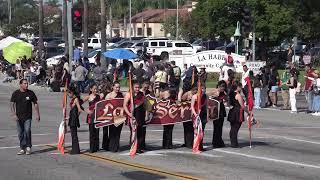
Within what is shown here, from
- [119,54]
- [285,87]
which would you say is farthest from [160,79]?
[119,54]

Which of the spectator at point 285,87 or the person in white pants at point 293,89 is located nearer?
the person in white pants at point 293,89

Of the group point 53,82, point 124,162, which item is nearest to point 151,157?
point 124,162

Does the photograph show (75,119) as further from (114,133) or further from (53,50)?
(53,50)

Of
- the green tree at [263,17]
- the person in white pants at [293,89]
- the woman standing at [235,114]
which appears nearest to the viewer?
the woman standing at [235,114]

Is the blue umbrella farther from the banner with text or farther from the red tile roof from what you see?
the red tile roof

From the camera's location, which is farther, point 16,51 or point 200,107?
point 16,51

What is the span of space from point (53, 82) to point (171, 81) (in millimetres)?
8470

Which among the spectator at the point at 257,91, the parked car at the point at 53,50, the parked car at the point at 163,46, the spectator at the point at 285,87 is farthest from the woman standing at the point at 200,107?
the parked car at the point at 53,50

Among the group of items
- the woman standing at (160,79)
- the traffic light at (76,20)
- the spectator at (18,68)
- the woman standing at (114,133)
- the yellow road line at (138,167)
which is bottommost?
the yellow road line at (138,167)

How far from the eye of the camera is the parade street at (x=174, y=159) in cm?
1366

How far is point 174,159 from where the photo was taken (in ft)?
51.4

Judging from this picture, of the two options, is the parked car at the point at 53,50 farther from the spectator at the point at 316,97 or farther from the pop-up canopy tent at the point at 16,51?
the spectator at the point at 316,97

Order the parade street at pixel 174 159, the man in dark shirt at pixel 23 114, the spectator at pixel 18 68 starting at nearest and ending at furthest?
Result: the parade street at pixel 174 159
the man in dark shirt at pixel 23 114
the spectator at pixel 18 68

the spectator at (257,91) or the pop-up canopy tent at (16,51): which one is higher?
the pop-up canopy tent at (16,51)
